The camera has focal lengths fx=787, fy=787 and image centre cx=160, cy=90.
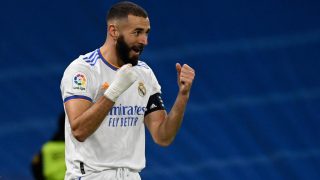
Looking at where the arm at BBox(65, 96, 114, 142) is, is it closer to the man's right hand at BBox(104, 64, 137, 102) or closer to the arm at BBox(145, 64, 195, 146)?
the man's right hand at BBox(104, 64, 137, 102)

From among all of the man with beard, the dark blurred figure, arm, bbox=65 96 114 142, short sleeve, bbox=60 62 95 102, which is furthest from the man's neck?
the dark blurred figure

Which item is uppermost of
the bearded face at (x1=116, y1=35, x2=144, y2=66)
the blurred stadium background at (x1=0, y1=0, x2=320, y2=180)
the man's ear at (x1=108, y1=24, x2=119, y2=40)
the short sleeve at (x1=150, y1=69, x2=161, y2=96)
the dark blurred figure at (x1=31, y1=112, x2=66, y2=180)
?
the blurred stadium background at (x1=0, y1=0, x2=320, y2=180)

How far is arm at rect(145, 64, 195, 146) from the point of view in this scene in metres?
3.32

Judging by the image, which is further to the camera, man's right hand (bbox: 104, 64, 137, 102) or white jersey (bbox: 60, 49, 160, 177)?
white jersey (bbox: 60, 49, 160, 177)

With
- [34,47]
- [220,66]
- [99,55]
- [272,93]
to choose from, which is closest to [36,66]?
[34,47]

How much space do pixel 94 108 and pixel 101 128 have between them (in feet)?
0.72

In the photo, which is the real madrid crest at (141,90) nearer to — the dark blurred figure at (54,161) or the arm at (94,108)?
the arm at (94,108)

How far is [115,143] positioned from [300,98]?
3.70 m

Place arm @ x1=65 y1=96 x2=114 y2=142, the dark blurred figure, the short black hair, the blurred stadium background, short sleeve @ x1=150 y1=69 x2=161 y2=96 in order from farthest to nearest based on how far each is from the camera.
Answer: the blurred stadium background < the dark blurred figure < short sleeve @ x1=150 y1=69 x2=161 y2=96 < the short black hair < arm @ x1=65 y1=96 x2=114 y2=142

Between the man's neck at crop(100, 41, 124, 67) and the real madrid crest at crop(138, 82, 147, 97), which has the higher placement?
the man's neck at crop(100, 41, 124, 67)

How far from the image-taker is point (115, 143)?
3.38 metres

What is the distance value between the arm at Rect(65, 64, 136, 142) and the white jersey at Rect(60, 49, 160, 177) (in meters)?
0.06

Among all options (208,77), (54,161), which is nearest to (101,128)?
(54,161)

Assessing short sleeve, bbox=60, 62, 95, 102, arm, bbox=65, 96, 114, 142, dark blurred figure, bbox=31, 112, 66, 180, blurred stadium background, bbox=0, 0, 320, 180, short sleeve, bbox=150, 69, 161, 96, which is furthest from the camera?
blurred stadium background, bbox=0, 0, 320, 180
